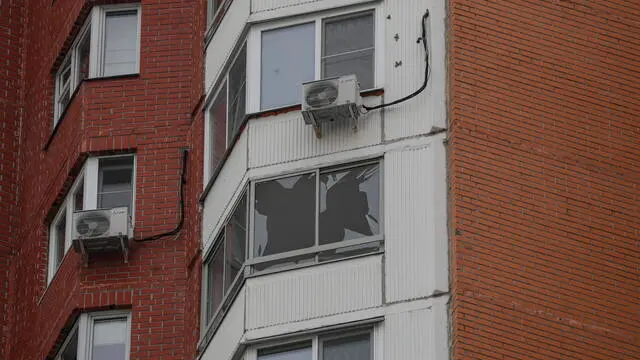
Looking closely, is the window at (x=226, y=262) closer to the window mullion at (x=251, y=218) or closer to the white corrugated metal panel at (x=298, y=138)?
the window mullion at (x=251, y=218)

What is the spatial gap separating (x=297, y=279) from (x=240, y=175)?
2.29m

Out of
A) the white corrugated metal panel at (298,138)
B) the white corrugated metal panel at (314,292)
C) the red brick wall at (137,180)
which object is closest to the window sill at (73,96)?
the red brick wall at (137,180)

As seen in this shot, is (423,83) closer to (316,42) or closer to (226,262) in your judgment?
(316,42)

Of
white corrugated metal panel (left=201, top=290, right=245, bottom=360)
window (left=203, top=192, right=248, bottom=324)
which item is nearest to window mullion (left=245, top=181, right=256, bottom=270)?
window (left=203, top=192, right=248, bottom=324)

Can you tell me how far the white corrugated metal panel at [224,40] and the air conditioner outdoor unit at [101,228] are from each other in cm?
241

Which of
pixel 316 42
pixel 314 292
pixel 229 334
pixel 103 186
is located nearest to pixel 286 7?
pixel 316 42

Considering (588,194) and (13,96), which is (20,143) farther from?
Answer: (588,194)

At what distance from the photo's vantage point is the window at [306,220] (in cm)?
3011

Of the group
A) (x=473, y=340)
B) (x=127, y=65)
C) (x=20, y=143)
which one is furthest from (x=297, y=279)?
(x=20, y=143)

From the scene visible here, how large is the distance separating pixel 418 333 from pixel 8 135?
13.1m

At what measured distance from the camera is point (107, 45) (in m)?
37.5

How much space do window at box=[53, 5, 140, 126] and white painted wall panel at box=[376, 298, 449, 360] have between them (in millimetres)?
9479

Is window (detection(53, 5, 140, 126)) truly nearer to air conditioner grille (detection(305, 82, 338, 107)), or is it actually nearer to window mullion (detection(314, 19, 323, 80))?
window mullion (detection(314, 19, 323, 80))

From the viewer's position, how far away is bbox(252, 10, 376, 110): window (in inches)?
1235
